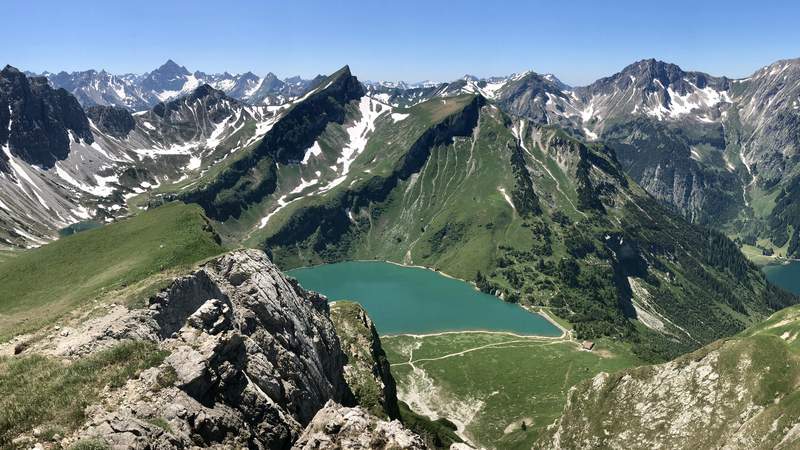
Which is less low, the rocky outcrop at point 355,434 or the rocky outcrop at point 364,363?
the rocky outcrop at point 355,434

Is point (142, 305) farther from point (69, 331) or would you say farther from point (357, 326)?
point (357, 326)

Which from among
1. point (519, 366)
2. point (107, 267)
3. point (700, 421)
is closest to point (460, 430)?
point (519, 366)

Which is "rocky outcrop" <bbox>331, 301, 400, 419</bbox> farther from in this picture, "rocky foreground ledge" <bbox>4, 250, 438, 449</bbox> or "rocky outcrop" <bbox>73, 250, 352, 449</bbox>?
"rocky foreground ledge" <bbox>4, 250, 438, 449</bbox>

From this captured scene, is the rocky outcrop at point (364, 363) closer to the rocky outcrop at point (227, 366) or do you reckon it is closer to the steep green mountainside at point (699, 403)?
the rocky outcrop at point (227, 366)

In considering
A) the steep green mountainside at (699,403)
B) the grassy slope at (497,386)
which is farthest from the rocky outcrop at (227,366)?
the grassy slope at (497,386)

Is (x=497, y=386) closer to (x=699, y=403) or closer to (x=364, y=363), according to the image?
(x=699, y=403)

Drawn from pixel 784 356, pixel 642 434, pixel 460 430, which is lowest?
pixel 460 430

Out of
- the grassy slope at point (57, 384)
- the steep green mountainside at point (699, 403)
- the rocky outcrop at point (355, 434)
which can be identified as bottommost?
the steep green mountainside at point (699, 403)
